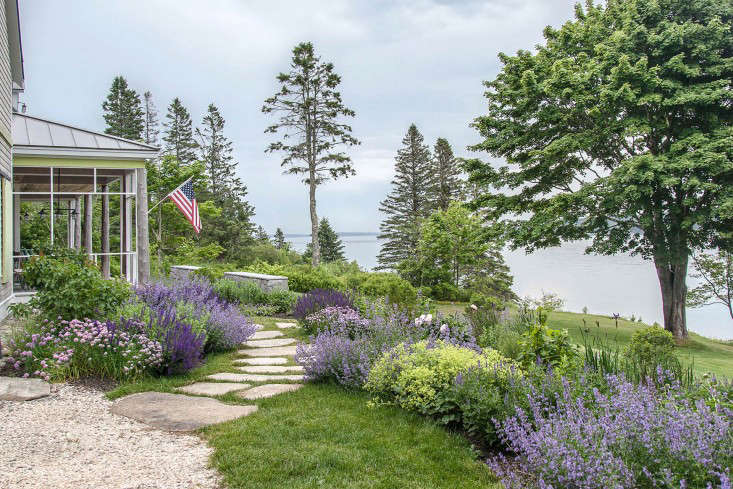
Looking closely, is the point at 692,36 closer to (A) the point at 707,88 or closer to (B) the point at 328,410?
(A) the point at 707,88

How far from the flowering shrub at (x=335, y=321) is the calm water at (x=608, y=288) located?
8373 mm

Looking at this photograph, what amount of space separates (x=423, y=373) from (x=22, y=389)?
341cm

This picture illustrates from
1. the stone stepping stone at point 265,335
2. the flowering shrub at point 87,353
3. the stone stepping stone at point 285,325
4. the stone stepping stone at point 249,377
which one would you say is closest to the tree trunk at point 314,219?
the stone stepping stone at point 285,325

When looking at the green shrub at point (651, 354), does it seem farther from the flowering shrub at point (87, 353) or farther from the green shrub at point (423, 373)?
the flowering shrub at point (87, 353)

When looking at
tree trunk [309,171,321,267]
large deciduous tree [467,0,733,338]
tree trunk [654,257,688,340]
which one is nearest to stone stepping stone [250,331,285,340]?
large deciduous tree [467,0,733,338]

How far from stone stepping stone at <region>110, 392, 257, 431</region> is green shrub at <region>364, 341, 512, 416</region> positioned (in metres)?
1.08

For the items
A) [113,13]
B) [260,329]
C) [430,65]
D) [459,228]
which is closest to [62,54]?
[113,13]

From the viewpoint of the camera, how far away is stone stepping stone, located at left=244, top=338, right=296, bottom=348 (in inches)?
266

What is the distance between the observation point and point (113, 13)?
1102 centimetres

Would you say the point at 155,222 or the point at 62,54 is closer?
the point at 62,54

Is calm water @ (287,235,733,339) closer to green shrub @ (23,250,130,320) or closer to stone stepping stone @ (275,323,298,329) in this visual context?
stone stepping stone @ (275,323,298,329)

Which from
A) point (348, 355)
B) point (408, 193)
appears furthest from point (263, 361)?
point (408, 193)

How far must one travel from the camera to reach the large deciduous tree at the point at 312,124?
74.5 feet

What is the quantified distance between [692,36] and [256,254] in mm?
21446
